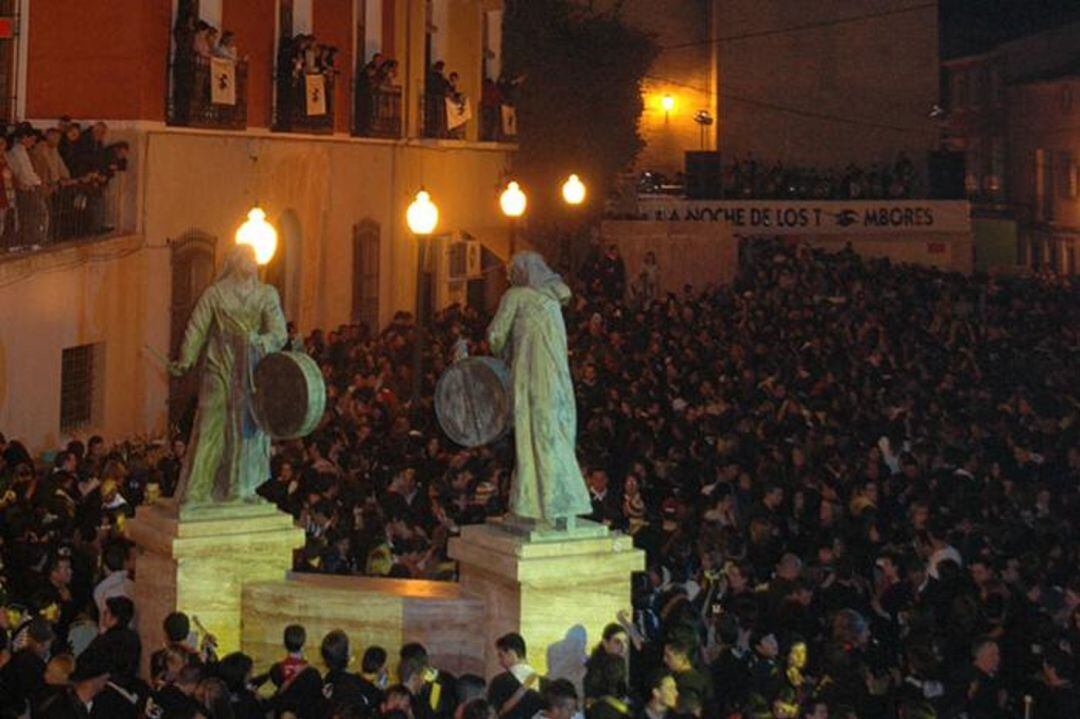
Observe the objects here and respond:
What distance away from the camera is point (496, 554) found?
955 centimetres

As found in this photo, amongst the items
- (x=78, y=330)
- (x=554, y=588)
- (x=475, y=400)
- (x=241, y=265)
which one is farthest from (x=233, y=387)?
(x=78, y=330)

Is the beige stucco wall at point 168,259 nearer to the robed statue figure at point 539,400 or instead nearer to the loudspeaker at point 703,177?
the robed statue figure at point 539,400

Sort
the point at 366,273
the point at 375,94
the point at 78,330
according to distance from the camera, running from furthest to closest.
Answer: the point at 366,273 → the point at 375,94 → the point at 78,330

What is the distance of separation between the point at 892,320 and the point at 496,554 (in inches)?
656

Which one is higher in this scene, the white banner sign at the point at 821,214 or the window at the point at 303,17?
the window at the point at 303,17

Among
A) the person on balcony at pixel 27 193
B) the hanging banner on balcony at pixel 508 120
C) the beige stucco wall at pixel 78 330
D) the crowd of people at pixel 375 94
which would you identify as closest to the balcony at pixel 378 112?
the crowd of people at pixel 375 94

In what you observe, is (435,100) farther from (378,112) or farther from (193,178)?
(193,178)

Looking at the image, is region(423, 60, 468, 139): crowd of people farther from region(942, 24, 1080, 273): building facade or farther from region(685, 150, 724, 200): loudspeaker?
region(942, 24, 1080, 273): building facade

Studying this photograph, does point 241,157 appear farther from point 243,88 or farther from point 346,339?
point 346,339

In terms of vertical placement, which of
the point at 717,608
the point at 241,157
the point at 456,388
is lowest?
the point at 717,608

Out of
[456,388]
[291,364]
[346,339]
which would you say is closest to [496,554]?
[456,388]

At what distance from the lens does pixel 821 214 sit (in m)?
38.2

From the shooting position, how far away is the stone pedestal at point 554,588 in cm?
941

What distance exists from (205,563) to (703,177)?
31.5 metres
